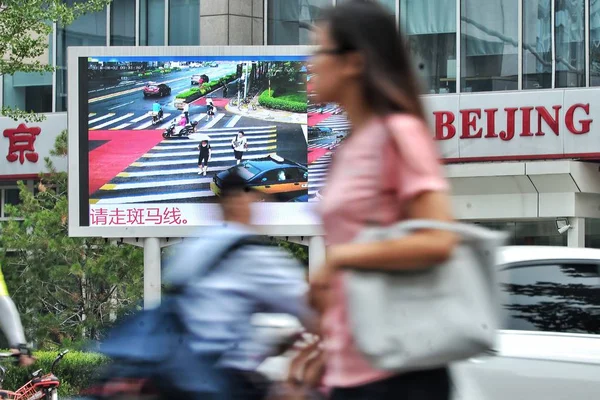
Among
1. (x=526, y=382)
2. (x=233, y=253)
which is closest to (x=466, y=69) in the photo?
(x=526, y=382)

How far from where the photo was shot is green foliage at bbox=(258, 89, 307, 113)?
77.0 feet

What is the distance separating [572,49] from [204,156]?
869cm

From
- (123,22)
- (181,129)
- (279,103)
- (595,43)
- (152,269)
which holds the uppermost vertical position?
(123,22)

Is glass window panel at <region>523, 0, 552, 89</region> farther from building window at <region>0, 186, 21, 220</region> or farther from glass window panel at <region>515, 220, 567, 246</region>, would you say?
building window at <region>0, 186, 21, 220</region>

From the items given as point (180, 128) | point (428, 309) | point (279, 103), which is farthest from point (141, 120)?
point (428, 309)

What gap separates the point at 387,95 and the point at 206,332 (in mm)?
1701

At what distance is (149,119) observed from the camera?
77.8 ft

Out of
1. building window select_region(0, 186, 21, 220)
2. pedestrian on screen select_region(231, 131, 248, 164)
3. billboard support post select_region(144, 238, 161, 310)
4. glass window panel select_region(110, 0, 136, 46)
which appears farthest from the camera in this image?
building window select_region(0, 186, 21, 220)

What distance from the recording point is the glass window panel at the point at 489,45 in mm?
25891

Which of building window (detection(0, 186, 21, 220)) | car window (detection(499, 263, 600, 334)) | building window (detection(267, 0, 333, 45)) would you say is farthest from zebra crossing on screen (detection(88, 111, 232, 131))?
car window (detection(499, 263, 600, 334))

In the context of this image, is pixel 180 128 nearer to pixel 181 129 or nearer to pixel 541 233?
pixel 181 129

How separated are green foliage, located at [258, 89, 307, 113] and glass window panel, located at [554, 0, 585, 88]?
6143 mm

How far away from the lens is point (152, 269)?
22125mm

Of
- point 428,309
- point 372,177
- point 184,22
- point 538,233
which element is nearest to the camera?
point 428,309
